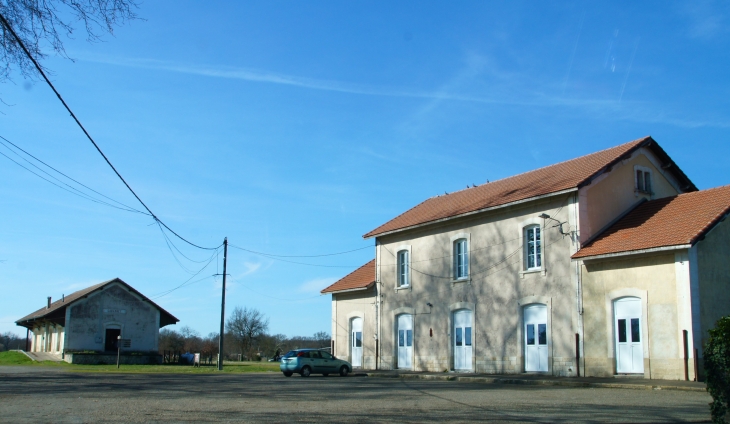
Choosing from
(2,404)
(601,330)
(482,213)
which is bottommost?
(2,404)

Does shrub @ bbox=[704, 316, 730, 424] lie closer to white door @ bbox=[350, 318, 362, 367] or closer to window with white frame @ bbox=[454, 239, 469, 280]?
window with white frame @ bbox=[454, 239, 469, 280]

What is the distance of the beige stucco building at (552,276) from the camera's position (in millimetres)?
20828

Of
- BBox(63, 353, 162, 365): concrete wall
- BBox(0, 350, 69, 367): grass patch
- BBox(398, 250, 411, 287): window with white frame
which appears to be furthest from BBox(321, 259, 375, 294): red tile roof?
BBox(0, 350, 69, 367): grass patch

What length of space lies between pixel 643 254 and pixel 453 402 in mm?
10106

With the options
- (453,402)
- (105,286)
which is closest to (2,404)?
(453,402)

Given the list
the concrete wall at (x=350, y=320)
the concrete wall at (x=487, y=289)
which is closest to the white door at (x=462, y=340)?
the concrete wall at (x=487, y=289)

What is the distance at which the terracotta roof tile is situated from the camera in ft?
81.5

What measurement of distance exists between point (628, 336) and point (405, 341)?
38.9 feet

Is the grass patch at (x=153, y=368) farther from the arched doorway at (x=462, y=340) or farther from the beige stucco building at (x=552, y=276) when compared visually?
the arched doorway at (x=462, y=340)

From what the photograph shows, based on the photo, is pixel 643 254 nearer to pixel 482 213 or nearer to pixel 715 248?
pixel 715 248

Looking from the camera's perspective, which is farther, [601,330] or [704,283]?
[601,330]

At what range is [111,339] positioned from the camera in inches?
1873

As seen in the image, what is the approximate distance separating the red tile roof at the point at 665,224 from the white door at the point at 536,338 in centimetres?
301

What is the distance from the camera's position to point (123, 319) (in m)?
47.8
